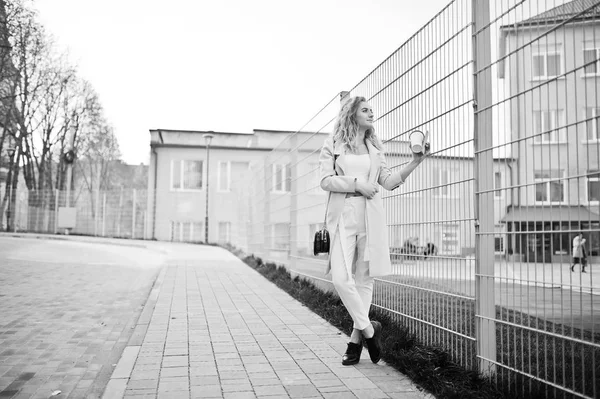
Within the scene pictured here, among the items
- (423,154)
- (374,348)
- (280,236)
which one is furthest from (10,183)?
(423,154)

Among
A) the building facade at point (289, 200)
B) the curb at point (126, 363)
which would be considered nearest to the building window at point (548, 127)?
the building facade at point (289, 200)

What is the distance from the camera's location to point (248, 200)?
1656 centimetres

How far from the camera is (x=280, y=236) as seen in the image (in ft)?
37.7

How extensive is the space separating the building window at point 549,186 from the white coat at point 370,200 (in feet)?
4.80

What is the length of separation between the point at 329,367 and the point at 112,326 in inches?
125

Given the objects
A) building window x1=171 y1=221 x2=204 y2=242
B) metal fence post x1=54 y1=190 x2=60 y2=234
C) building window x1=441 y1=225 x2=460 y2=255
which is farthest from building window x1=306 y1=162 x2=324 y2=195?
metal fence post x1=54 y1=190 x2=60 y2=234

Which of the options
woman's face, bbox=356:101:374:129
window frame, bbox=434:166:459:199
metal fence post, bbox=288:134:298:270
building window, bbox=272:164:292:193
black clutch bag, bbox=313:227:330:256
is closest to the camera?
window frame, bbox=434:166:459:199

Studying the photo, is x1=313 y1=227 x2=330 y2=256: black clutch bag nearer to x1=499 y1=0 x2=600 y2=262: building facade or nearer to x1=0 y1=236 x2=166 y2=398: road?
x1=499 y1=0 x2=600 y2=262: building facade

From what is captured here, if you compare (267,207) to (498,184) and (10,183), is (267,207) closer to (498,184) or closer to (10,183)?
(498,184)

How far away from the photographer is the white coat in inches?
171

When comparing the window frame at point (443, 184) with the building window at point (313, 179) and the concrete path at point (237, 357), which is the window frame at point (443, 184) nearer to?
the concrete path at point (237, 357)

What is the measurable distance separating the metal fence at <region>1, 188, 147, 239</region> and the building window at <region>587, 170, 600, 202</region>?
97.2 feet

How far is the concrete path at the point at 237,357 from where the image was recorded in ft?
12.2

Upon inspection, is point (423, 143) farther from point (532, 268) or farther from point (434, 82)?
point (532, 268)
